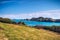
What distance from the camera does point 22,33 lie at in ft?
11.0

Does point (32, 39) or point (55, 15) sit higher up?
point (55, 15)

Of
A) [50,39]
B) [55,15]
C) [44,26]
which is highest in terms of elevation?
[55,15]

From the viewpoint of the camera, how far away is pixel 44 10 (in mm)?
3510

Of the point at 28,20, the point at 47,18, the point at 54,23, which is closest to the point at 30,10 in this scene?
the point at 28,20

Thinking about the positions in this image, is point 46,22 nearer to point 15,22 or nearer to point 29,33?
point 29,33

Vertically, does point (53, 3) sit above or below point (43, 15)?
above

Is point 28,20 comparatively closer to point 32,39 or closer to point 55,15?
point 32,39

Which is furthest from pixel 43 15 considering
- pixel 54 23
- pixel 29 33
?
pixel 29 33

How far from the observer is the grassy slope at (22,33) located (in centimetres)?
327

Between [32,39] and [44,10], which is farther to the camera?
[44,10]

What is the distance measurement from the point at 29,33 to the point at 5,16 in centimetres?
81

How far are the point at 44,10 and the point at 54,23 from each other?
0.44 m

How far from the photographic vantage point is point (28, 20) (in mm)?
3490

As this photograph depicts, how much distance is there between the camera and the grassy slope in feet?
10.7
